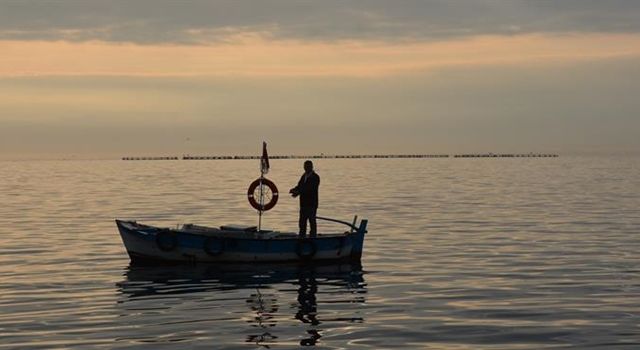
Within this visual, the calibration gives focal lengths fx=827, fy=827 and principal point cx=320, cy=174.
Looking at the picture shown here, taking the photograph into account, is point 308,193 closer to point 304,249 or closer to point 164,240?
point 304,249

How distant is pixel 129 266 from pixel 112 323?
8.83 metres

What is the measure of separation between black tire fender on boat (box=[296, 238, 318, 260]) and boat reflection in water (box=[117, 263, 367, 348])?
31 cm

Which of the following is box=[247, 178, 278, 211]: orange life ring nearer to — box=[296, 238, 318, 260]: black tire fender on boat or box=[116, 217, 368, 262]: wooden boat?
box=[116, 217, 368, 262]: wooden boat

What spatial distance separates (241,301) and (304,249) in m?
6.44

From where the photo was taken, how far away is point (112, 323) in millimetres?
15539

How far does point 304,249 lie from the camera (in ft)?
80.8

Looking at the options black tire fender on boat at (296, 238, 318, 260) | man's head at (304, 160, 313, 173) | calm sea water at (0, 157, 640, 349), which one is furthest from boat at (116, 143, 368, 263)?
man's head at (304, 160, 313, 173)

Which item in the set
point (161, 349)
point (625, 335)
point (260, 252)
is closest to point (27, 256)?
point (260, 252)

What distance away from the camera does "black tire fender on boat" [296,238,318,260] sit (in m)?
24.6

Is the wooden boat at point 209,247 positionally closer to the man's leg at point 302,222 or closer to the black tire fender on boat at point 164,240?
the black tire fender on boat at point 164,240


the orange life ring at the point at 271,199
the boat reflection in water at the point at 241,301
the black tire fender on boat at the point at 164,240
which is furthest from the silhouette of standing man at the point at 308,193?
the black tire fender on boat at the point at 164,240

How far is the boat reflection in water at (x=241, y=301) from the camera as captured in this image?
48.0ft

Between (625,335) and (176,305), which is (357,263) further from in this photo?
(625,335)

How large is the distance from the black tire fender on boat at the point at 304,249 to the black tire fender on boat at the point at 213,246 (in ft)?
7.37
